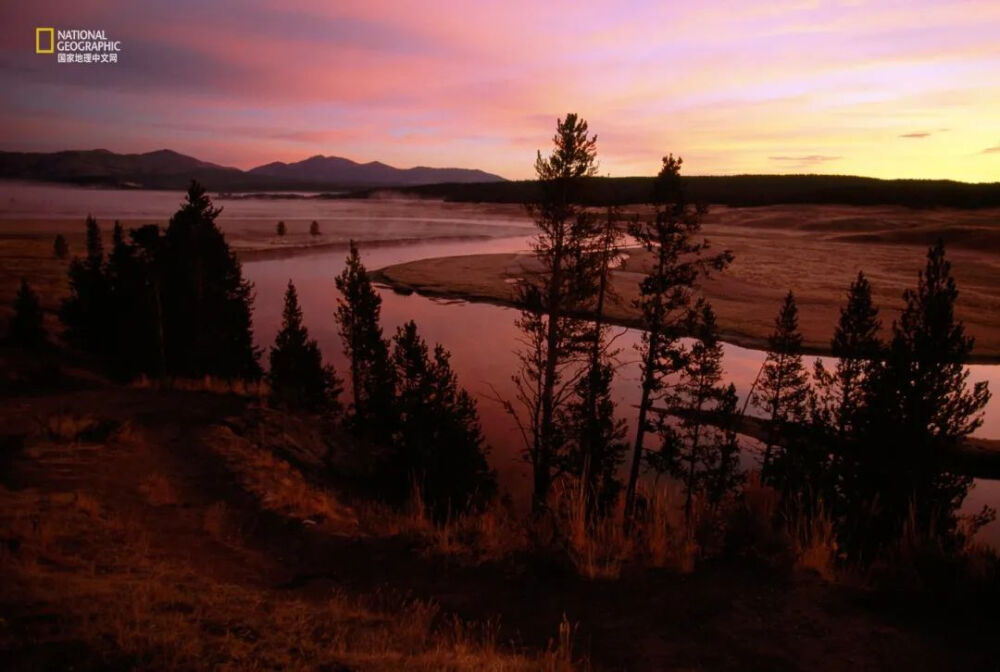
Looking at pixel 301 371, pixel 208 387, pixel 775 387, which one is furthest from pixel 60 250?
pixel 775 387

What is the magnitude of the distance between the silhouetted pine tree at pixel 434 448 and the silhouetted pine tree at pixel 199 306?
36.9ft

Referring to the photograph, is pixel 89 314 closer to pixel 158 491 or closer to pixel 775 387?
pixel 158 491

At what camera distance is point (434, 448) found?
61.4ft

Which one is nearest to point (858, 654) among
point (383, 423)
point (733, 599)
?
point (733, 599)

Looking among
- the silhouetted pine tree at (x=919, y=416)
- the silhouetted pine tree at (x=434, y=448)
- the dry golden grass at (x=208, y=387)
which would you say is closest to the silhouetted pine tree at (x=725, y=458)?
the silhouetted pine tree at (x=919, y=416)

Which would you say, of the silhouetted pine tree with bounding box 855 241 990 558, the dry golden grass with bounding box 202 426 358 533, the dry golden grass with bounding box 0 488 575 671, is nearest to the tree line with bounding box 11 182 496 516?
the dry golden grass with bounding box 202 426 358 533

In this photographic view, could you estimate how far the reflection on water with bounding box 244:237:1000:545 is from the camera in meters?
23.0

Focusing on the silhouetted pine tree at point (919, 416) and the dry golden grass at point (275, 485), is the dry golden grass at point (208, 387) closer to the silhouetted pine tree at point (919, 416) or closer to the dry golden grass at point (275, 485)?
the dry golden grass at point (275, 485)

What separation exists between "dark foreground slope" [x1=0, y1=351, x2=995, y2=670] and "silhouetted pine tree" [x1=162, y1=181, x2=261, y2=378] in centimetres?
1648

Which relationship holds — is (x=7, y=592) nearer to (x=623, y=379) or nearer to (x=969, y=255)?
(x=623, y=379)

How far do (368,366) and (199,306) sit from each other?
829 cm

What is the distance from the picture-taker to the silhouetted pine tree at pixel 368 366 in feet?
72.4

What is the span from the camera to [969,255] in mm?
66688

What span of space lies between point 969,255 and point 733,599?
82.0 metres
